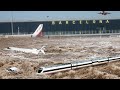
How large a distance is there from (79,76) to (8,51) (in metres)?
8.22

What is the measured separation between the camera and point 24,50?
66.8 ft

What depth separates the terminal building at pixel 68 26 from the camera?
5262cm

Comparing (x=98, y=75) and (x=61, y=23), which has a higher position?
(x=61, y=23)

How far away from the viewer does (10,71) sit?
14.3 metres

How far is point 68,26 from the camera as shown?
2191 inches

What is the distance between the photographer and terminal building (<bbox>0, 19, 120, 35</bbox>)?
52625mm
